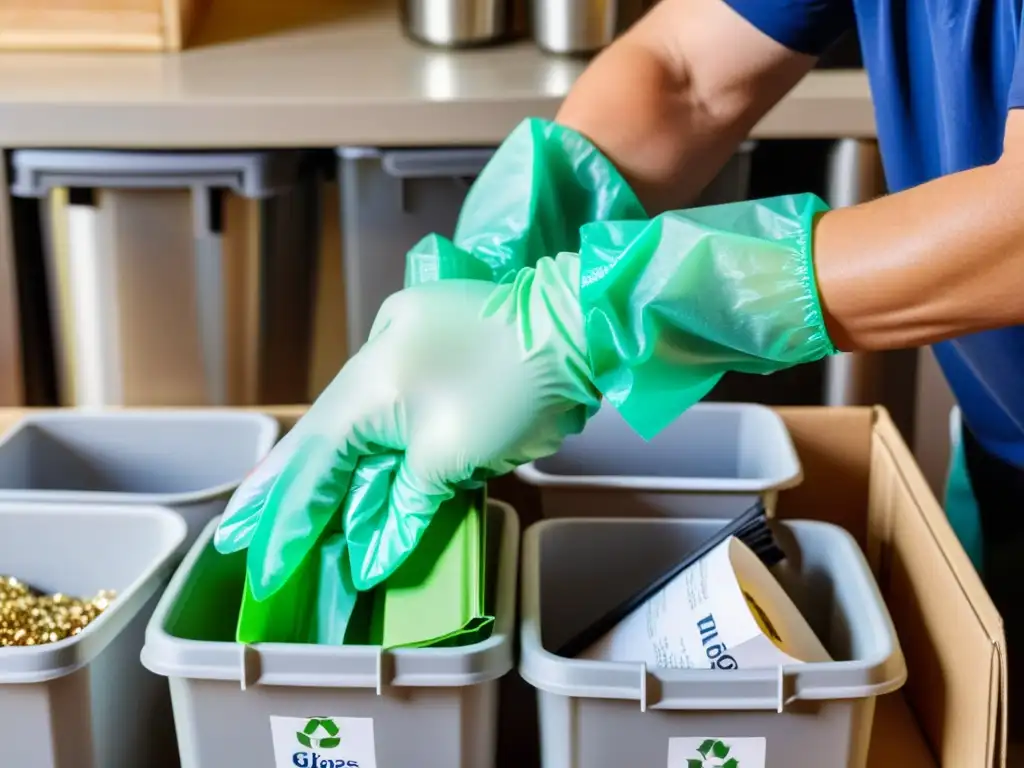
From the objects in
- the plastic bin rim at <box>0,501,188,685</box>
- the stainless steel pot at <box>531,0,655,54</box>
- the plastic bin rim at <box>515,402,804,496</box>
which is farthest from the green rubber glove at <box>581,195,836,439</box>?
the stainless steel pot at <box>531,0,655,54</box>

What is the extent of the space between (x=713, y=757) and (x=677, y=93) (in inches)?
22.2

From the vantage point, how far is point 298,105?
4.64 ft

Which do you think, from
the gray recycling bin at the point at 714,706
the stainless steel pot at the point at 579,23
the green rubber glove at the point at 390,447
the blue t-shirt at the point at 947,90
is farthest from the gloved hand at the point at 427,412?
the stainless steel pot at the point at 579,23

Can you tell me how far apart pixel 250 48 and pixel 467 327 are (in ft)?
3.58

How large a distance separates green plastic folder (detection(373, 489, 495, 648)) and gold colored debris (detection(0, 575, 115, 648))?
0.72 feet

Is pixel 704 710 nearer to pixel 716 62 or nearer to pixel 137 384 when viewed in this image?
pixel 716 62

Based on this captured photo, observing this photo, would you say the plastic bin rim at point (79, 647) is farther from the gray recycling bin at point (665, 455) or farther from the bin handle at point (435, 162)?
the bin handle at point (435, 162)

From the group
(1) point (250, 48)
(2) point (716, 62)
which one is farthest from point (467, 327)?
(1) point (250, 48)

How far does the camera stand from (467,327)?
2.42ft

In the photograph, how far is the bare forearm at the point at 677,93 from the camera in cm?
97

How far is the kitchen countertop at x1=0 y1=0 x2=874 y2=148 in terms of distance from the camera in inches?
55.6

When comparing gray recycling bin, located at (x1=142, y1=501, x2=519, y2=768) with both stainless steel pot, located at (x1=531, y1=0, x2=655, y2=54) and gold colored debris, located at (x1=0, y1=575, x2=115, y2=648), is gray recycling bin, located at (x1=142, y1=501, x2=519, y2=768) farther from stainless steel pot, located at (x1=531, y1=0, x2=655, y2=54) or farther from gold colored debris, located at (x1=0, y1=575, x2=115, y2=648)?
stainless steel pot, located at (x1=531, y1=0, x2=655, y2=54)

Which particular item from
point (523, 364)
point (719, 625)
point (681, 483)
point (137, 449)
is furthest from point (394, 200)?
point (719, 625)

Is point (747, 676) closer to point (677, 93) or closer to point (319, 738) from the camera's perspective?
point (319, 738)
